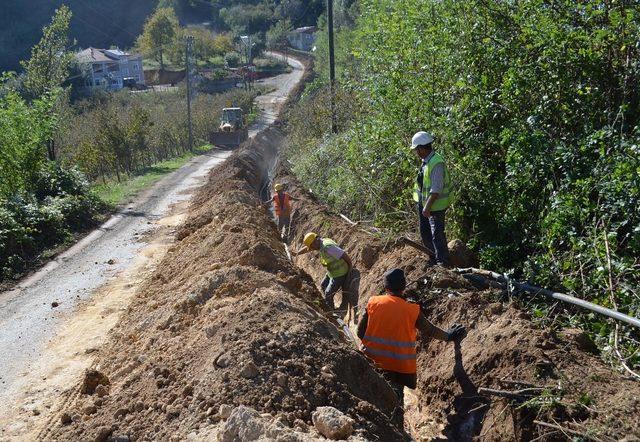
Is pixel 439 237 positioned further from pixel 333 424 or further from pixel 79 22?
pixel 79 22

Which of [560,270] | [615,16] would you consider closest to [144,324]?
[560,270]

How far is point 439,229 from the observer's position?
9148 mm

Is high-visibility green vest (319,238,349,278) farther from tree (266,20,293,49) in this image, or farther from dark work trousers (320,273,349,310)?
tree (266,20,293,49)

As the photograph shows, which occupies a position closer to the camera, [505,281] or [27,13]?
[505,281]

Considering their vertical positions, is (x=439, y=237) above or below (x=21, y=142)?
above

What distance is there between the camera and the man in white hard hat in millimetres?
8859

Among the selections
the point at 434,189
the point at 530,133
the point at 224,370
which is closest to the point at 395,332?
the point at 224,370

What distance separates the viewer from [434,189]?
349 inches

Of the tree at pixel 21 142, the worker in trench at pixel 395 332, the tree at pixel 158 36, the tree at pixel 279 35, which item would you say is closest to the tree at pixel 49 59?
the tree at pixel 21 142

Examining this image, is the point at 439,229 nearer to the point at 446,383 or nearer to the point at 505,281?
the point at 505,281

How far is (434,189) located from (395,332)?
2876mm

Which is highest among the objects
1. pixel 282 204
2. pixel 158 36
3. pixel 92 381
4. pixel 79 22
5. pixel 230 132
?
pixel 79 22

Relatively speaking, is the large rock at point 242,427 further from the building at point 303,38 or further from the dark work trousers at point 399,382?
the building at point 303,38

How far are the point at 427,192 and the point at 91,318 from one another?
21.8 ft
